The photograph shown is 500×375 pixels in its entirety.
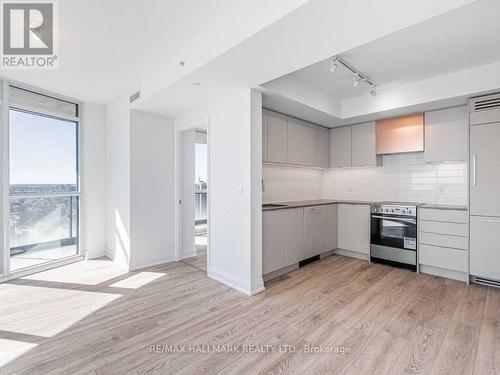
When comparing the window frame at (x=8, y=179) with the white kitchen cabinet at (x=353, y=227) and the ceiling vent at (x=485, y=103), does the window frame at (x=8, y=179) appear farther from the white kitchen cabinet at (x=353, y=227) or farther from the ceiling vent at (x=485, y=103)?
the ceiling vent at (x=485, y=103)

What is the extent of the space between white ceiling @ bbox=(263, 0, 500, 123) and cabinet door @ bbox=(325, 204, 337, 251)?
1949 millimetres

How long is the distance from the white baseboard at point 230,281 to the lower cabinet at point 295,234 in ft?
1.11

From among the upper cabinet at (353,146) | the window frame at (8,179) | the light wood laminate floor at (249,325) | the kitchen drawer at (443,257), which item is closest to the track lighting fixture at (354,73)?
the upper cabinet at (353,146)

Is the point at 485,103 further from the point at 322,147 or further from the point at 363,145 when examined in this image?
the point at 322,147

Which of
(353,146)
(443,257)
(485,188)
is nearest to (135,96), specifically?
(353,146)

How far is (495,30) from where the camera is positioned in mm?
2227

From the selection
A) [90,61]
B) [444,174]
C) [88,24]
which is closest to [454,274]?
[444,174]

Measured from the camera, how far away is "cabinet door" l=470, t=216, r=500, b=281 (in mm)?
3008

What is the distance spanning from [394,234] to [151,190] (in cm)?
385

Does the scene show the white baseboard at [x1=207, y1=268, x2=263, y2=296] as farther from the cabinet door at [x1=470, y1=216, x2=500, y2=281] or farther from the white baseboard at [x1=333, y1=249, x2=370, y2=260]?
the cabinet door at [x1=470, y1=216, x2=500, y2=281]

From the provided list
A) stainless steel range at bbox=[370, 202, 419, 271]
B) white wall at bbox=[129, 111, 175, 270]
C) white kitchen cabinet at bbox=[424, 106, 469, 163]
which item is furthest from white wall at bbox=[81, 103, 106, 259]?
white kitchen cabinet at bbox=[424, 106, 469, 163]

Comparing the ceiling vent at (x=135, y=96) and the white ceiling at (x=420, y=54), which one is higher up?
the white ceiling at (x=420, y=54)

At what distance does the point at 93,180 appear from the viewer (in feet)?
14.5

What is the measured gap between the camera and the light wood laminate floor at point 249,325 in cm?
182
